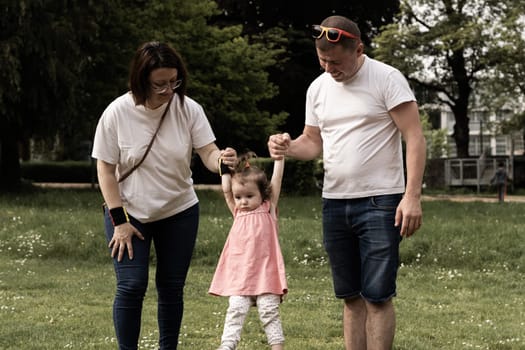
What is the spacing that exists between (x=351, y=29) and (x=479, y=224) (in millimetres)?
9255

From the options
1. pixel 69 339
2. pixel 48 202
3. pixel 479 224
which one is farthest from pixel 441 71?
pixel 69 339

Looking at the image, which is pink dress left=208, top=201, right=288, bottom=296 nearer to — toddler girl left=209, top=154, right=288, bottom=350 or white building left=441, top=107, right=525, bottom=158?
toddler girl left=209, top=154, right=288, bottom=350

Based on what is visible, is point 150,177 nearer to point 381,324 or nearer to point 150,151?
point 150,151

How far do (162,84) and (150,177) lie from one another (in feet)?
1.72

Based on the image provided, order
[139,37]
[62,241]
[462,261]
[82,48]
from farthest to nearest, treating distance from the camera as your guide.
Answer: [139,37] < [82,48] < [62,241] < [462,261]

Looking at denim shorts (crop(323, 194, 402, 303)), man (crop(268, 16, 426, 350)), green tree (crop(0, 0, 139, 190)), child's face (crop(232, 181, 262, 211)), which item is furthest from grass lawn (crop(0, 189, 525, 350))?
green tree (crop(0, 0, 139, 190))

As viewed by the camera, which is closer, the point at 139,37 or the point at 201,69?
the point at 139,37

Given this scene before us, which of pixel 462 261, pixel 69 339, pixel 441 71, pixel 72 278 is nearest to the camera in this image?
pixel 69 339

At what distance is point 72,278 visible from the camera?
10789 millimetres

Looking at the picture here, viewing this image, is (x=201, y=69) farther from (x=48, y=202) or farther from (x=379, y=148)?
(x=379, y=148)

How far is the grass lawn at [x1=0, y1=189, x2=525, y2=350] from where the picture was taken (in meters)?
6.96

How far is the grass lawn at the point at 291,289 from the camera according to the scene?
274 inches

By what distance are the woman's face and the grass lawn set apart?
2.27 metres

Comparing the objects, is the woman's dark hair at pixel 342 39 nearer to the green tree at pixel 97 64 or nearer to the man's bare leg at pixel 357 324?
the man's bare leg at pixel 357 324
